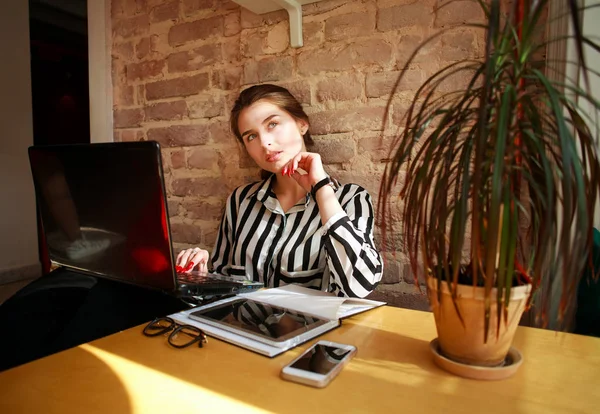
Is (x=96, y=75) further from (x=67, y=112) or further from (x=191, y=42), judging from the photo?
(x=67, y=112)

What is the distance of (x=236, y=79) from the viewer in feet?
5.44

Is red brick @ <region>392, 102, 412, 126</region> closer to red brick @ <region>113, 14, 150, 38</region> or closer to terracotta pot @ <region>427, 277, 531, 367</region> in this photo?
terracotta pot @ <region>427, 277, 531, 367</region>

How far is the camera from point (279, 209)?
139cm

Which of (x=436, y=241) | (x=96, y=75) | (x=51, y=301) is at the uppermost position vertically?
(x=96, y=75)

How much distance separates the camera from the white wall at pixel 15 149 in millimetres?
3381

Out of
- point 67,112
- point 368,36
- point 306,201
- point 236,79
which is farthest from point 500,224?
point 67,112

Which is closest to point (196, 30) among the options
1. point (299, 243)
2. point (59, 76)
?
point (299, 243)

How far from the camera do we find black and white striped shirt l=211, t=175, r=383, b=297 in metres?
1.09

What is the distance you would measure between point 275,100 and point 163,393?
3.42 feet

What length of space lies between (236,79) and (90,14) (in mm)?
1037

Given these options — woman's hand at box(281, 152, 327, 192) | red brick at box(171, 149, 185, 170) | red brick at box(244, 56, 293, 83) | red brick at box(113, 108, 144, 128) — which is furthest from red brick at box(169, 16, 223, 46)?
woman's hand at box(281, 152, 327, 192)

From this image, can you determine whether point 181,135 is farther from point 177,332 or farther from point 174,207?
point 177,332

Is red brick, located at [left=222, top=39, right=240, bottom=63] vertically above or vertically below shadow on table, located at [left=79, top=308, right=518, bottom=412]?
above

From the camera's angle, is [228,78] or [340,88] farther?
[228,78]
